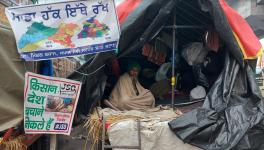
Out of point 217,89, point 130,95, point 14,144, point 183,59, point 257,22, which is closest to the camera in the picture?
point 14,144

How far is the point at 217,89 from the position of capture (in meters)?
4.27

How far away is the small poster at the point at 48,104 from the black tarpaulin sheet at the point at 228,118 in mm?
1289

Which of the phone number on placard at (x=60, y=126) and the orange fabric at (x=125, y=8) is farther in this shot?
the orange fabric at (x=125, y=8)

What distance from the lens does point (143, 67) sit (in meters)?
6.07

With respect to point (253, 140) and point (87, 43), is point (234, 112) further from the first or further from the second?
point (87, 43)

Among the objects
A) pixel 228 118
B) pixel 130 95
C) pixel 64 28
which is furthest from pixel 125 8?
pixel 228 118

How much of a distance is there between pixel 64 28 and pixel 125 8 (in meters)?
1.12

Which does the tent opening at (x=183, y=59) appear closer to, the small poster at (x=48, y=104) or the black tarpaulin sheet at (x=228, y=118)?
the black tarpaulin sheet at (x=228, y=118)

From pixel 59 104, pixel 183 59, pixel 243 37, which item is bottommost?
pixel 59 104

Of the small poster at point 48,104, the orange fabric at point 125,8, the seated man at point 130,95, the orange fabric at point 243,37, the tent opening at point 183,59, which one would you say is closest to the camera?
the small poster at point 48,104

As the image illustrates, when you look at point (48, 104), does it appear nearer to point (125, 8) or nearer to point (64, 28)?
point (64, 28)

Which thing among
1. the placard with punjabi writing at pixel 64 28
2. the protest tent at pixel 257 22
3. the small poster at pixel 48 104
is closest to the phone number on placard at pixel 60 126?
the small poster at pixel 48 104

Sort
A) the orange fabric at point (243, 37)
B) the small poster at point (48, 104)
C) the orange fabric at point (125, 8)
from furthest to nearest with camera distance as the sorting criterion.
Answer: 1. the orange fabric at point (125, 8)
2. the orange fabric at point (243, 37)
3. the small poster at point (48, 104)

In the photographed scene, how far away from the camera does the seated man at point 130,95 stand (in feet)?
16.0
